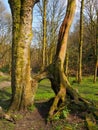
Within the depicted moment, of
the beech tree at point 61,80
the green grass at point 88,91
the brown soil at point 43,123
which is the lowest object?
the green grass at point 88,91

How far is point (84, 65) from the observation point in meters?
48.2

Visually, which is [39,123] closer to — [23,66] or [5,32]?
[23,66]

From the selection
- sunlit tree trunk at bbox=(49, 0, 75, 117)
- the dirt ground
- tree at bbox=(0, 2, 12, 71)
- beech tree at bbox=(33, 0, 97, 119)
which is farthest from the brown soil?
tree at bbox=(0, 2, 12, 71)

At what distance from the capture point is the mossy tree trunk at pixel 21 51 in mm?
11359

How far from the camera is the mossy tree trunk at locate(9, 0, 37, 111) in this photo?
447 inches

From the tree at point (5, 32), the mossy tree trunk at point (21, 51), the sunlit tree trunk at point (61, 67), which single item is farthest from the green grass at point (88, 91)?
the tree at point (5, 32)

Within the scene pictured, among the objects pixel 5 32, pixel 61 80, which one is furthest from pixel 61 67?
pixel 5 32

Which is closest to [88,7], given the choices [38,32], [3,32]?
[38,32]

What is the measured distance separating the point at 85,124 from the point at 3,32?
46438 mm

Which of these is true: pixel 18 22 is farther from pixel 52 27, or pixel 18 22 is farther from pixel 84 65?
pixel 84 65

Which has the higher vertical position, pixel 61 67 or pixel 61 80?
pixel 61 67

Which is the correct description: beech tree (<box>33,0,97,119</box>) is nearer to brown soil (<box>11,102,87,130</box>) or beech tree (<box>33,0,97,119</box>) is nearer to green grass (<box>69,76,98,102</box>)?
brown soil (<box>11,102,87,130</box>)

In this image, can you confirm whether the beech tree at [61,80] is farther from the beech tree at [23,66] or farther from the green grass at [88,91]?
the green grass at [88,91]

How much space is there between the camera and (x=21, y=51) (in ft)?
37.3
